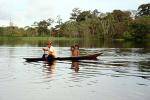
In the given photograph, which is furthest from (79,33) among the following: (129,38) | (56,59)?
(56,59)

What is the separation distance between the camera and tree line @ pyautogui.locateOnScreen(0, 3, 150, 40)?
315ft

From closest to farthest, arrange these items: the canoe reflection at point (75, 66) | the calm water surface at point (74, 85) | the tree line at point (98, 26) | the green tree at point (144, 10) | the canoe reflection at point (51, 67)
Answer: the calm water surface at point (74, 85), the canoe reflection at point (51, 67), the canoe reflection at point (75, 66), the tree line at point (98, 26), the green tree at point (144, 10)

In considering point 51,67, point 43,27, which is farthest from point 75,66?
point 43,27

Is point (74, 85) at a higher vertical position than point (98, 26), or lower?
lower

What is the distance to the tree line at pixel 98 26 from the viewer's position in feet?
315

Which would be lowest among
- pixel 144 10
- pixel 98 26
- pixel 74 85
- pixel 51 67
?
pixel 74 85

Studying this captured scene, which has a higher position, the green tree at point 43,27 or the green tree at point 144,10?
the green tree at point 144,10

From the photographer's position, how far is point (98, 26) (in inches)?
4441

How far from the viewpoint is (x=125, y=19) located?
10969 cm

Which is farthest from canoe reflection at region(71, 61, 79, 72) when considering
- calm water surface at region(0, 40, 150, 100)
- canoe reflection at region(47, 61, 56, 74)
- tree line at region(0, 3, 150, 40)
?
tree line at region(0, 3, 150, 40)

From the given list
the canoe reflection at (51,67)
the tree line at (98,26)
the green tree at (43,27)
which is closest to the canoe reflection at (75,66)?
the canoe reflection at (51,67)

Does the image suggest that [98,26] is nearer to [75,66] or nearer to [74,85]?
[75,66]

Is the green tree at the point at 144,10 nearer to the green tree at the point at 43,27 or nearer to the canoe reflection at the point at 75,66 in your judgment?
the green tree at the point at 43,27

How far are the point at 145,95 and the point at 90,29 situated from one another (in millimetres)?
102594
